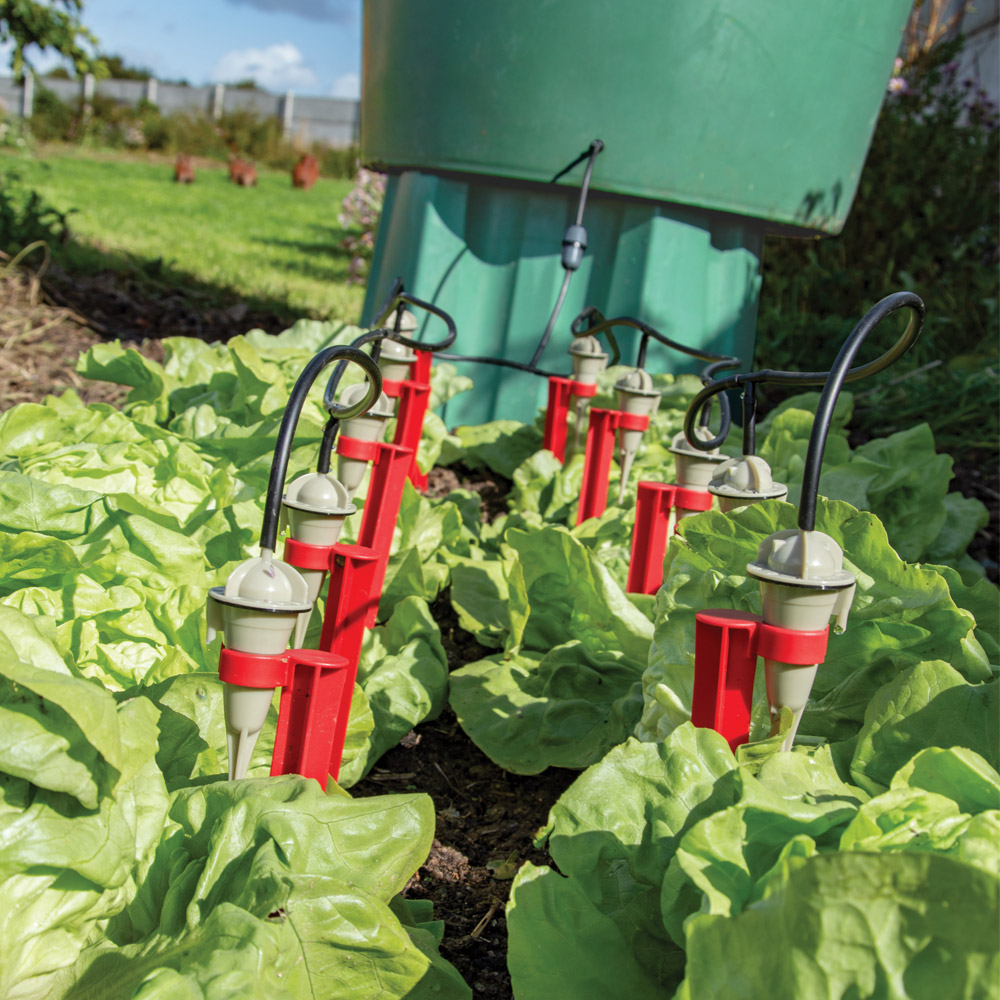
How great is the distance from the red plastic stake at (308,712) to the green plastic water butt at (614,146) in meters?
2.51

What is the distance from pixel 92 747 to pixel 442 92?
3.04m

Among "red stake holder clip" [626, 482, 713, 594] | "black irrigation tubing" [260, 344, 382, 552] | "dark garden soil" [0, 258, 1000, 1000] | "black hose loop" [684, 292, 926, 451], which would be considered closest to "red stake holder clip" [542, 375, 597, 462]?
"dark garden soil" [0, 258, 1000, 1000]

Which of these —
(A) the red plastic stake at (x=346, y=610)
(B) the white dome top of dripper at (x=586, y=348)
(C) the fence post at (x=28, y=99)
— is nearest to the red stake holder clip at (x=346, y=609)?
(A) the red plastic stake at (x=346, y=610)

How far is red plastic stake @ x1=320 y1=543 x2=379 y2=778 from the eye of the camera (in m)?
1.53

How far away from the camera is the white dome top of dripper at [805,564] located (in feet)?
3.60

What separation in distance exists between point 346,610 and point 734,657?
2.12 ft

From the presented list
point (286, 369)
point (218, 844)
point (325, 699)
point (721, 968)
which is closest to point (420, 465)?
point (286, 369)

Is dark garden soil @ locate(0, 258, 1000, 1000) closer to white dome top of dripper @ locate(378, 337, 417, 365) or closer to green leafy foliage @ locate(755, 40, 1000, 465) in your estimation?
white dome top of dripper @ locate(378, 337, 417, 365)

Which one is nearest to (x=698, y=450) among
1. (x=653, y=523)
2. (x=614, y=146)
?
(x=653, y=523)

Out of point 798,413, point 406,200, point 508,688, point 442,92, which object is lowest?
point 508,688

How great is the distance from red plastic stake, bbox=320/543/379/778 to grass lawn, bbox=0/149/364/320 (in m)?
4.73

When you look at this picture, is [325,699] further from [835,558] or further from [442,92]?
[442,92]

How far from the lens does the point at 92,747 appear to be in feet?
3.61

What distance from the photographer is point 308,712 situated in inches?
51.3
